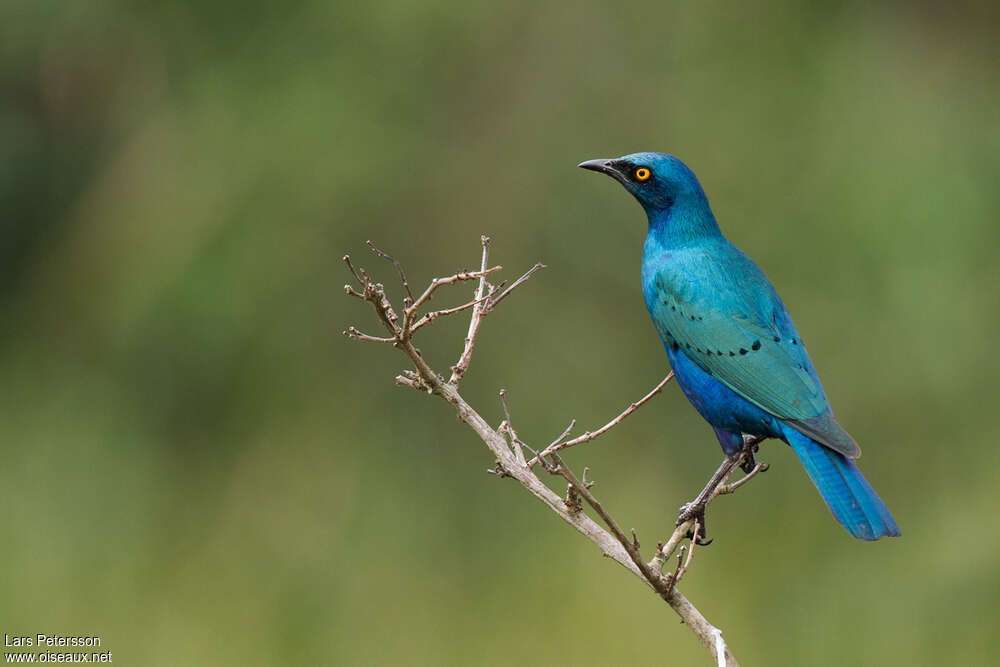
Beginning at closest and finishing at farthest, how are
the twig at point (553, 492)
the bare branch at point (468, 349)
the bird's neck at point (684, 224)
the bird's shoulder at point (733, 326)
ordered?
the twig at point (553, 492) → the bare branch at point (468, 349) → the bird's shoulder at point (733, 326) → the bird's neck at point (684, 224)

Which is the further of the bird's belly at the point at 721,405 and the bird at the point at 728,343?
the bird's belly at the point at 721,405

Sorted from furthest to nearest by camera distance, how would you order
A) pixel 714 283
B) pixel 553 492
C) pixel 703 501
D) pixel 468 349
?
pixel 714 283
pixel 703 501
pixel 468 349
pixel 553 492

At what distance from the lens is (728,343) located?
11.2 ft

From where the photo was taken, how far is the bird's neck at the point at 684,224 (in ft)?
12.3

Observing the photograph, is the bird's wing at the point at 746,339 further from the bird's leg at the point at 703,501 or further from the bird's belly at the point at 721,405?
the bird's leg at the point at 703,501

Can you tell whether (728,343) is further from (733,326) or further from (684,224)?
(684,224)

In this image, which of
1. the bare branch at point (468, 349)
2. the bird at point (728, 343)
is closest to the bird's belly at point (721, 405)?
→ the bird at point (728, 343)

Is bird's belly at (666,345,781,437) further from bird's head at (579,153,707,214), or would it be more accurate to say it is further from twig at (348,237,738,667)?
twig at (348,237,738,667)

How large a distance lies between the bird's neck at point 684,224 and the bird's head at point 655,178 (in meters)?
0.01

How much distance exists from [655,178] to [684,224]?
7.7 inches

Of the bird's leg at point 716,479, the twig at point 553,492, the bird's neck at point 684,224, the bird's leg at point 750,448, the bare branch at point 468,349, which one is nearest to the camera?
the twig at point 553,492

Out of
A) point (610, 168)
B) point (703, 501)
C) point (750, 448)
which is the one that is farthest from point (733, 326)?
point (610, 168)

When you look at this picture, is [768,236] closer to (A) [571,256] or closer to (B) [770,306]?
(A) [571,256]

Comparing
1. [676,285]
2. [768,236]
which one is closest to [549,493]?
[676,285]
